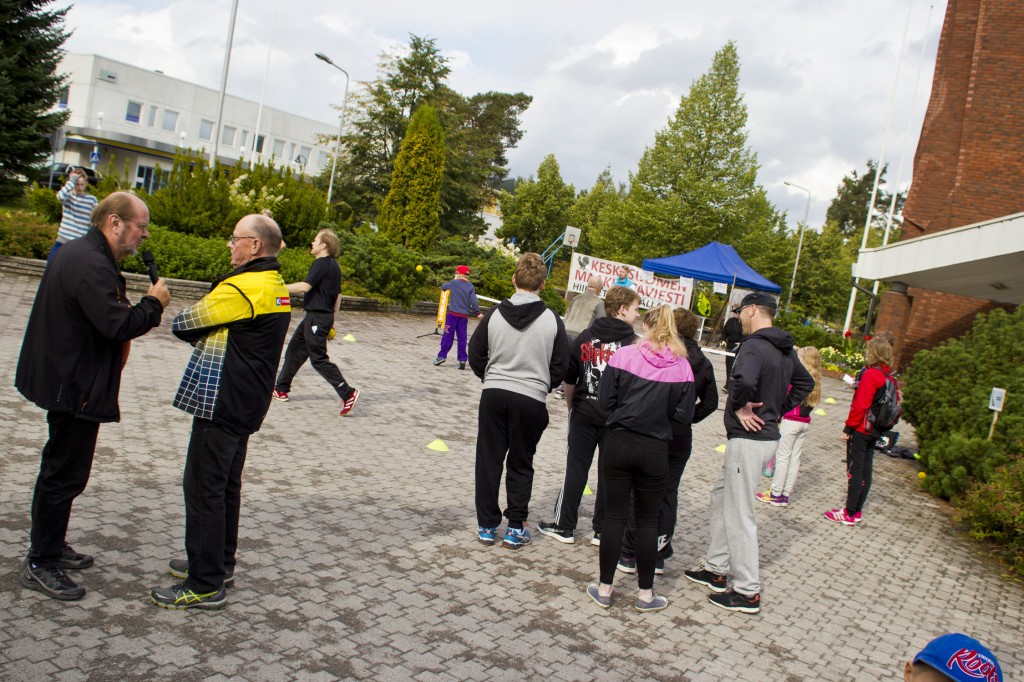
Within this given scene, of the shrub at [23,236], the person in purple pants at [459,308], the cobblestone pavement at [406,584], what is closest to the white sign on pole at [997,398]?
the cobblestone pavement at [406,584]

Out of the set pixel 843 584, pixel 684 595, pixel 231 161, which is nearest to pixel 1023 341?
pixel 843 584

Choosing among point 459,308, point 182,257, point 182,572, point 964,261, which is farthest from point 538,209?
point 182,572

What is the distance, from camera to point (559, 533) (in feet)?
19.6

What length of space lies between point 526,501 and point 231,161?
198 feet

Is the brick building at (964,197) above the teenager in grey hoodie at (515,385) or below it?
above

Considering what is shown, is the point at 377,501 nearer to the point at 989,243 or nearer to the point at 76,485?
the point at 76,485

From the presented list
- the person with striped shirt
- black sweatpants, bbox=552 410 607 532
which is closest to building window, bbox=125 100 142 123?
the person with striped shirt

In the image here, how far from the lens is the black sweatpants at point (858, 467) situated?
760 cm

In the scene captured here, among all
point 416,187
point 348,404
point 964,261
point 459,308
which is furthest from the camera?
point 416,187

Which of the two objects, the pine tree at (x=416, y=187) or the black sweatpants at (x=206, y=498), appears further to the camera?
the pine tree at (x=416, y=187)

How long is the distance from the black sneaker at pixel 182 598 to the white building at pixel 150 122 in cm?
4937

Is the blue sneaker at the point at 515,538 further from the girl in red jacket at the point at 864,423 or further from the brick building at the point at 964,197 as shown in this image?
the brick building at the point at 964,197

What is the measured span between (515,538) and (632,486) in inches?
45.9

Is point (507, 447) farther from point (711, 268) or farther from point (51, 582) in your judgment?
point (711, 268)
